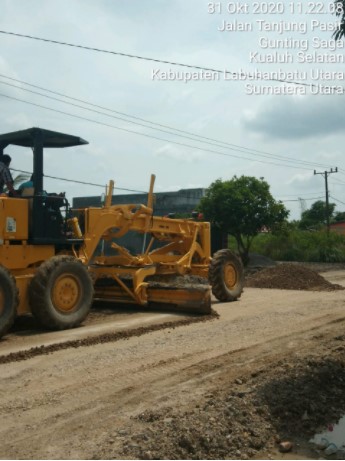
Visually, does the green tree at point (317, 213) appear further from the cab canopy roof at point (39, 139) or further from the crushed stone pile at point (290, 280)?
the cab canopy roof at point (39, 139)

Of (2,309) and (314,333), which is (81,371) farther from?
(314,333)

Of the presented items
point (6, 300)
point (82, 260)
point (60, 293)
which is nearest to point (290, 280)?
point (82, 260)

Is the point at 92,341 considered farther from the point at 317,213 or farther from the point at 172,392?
the point at 317,213

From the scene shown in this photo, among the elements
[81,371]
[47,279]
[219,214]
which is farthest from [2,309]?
[219,214]

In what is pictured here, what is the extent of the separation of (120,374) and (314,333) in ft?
12.2

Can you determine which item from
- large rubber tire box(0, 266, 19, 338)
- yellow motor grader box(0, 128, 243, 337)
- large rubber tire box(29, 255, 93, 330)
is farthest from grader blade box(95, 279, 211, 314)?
large rubber tire box(0, 266, 19, 338)

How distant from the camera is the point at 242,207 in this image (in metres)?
26.2

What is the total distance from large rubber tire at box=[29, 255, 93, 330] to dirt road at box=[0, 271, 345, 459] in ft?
1.09

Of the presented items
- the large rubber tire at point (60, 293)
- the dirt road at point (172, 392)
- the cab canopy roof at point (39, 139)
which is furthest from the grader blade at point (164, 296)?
the cab canopy roof at point (39, 139)

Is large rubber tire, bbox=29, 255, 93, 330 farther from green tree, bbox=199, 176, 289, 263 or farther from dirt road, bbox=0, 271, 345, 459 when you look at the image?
green tree, bbox=199, 176, 289, 263

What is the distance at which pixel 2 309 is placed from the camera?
27.3ft

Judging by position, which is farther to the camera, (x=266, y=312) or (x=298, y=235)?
(x=298, y=235)

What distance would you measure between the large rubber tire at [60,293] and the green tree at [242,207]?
17171mm

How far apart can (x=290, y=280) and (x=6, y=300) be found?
10.9m
